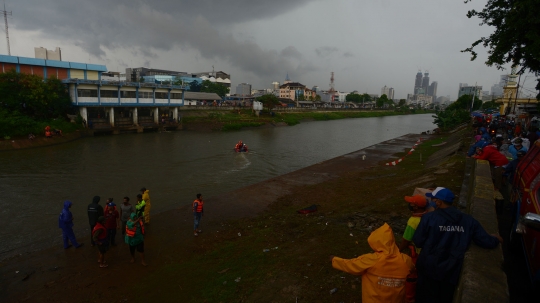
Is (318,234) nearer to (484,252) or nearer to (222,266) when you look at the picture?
(222,266)

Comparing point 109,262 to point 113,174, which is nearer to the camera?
point 109,262

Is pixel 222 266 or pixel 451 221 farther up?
pixel 451 221

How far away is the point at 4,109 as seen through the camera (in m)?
31.6

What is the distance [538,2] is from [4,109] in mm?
43119

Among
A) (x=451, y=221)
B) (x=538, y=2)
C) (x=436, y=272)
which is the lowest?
(x=436, y=272)

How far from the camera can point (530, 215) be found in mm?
3818

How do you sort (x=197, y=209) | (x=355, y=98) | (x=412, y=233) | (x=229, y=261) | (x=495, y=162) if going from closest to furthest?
1. (x=412, y=233)
2. (x=229, y=261)
3. (x=495, y=162)
4. (x=197, y=209)
5. (x=355, y=98)

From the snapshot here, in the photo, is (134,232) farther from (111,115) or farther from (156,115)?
(156,115)

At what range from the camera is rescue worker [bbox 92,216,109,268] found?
812cm

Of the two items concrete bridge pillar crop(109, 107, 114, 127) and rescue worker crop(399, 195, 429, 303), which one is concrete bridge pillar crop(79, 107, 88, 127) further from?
rescue worker crop(399, 195, 429, 303)

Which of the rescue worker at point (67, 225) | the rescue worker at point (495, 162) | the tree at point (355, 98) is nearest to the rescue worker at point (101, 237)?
the rescue worker at point (67, 225)

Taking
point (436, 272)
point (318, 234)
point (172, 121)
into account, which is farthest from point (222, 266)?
point (172, 121)

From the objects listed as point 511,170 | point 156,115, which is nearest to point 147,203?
point 511,170

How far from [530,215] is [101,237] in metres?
9.34
